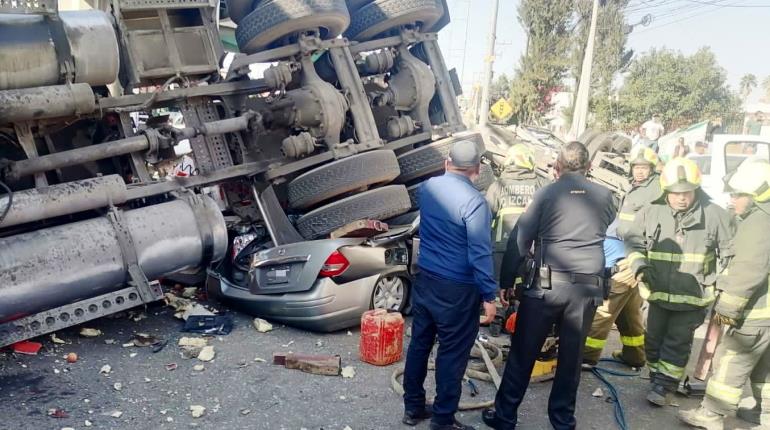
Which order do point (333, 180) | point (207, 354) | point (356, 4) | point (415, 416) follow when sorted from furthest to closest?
point (356, 4) < point (333, 180) < point (207, 354) < point (415, 416)

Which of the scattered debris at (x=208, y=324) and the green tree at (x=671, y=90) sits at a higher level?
the green tree at (x=671, y=90)

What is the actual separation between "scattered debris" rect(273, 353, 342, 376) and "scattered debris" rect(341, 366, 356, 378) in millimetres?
44

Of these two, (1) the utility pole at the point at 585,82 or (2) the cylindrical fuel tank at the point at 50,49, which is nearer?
(2) the cylindrical fuel tank at the point at 50,49

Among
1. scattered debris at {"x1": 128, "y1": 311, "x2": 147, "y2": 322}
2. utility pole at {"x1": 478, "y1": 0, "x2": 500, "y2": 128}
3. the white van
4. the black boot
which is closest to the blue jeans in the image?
the black boot

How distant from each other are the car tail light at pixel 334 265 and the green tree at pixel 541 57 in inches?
1197

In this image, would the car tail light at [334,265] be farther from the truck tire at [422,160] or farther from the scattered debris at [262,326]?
the truck tire at [422,160]

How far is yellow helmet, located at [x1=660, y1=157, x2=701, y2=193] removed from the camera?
405cm

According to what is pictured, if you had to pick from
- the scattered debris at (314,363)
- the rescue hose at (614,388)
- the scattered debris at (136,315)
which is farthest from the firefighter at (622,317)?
the scattered debris at (136,315)

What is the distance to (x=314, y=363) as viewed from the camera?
435 cm

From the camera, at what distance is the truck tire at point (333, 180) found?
567 centimetres

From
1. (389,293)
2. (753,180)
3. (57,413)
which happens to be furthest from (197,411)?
(753,180)

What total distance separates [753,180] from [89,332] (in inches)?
191

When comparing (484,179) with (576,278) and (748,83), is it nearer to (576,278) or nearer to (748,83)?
(576,278)

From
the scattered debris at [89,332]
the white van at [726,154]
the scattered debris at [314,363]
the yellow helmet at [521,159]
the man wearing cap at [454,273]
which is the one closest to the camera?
the man wearing cap at [454,273]
